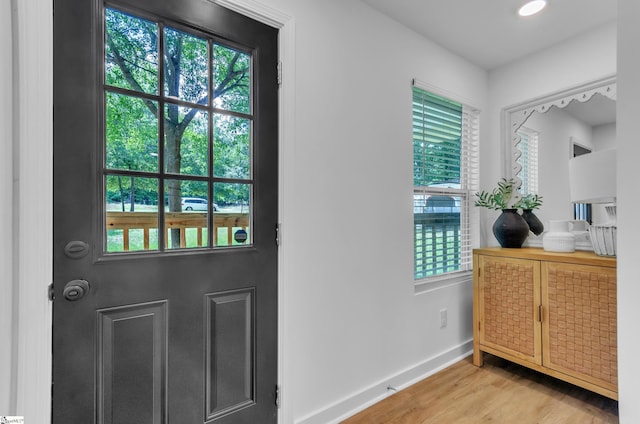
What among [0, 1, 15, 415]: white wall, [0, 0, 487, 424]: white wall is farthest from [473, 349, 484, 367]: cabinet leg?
[0, 1, 15, 415]: white wall

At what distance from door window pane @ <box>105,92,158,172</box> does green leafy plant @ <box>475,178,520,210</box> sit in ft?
7.88

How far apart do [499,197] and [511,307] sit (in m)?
0.86

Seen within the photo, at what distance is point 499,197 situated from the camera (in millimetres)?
2545

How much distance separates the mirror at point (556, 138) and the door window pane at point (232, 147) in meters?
2.36

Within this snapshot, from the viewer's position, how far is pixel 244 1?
1446 mm

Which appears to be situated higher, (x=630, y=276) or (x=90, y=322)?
(x=630, y=276)

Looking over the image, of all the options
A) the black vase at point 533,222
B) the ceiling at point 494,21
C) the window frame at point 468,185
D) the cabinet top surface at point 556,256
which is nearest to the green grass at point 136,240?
the ceiling at point 494,21

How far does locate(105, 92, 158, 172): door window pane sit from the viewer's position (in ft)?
3.88

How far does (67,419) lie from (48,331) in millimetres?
328

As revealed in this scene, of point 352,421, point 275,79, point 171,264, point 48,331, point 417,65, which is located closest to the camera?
point 48,331

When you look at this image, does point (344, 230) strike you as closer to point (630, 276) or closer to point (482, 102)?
point (630, 276)

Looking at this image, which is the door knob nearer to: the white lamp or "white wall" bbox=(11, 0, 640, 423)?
"white wall" bbox=(11, 0, 640, 423)

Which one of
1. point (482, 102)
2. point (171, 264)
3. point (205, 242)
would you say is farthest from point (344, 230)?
point (482, 102)

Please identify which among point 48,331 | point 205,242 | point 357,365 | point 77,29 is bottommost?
point 357,365
